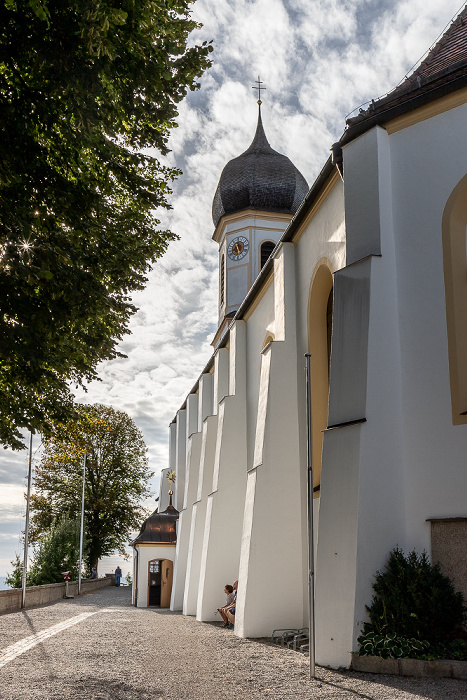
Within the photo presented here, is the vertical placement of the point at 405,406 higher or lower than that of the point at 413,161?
lower

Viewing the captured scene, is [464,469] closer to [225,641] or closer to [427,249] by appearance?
[427,249]

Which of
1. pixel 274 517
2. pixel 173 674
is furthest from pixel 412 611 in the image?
pixel 274 517

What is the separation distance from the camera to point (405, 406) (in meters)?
9.62

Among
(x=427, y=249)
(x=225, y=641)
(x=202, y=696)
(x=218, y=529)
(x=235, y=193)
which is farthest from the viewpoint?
(x=235, y=193)

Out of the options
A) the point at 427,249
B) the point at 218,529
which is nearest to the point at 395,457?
the point at 427,249

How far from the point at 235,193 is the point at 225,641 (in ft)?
81.1

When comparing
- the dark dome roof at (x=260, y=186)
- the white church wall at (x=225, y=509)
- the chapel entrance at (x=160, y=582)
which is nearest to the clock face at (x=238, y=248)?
the dark dome roof at (x=260, y=186)

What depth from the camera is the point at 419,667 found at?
7660 mm

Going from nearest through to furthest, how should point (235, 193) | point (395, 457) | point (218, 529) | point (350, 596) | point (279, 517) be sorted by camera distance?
point (350, 596) → point (395, 457) → point (279, 517) → point (218, 529) → point (235, 193)

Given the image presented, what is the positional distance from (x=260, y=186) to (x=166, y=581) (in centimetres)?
1852

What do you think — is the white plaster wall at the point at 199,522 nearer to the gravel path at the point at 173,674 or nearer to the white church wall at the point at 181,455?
the gravel path at the point at 173,674

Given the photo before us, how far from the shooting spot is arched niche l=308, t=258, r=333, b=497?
1364cm

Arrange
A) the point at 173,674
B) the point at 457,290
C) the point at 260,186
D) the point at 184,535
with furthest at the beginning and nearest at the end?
1. the point at 260,186
2. the point at 184,535
3. the point at 457,290
4. the point at 173,674

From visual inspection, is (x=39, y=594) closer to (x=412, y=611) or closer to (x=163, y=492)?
(x=163, y=492)
